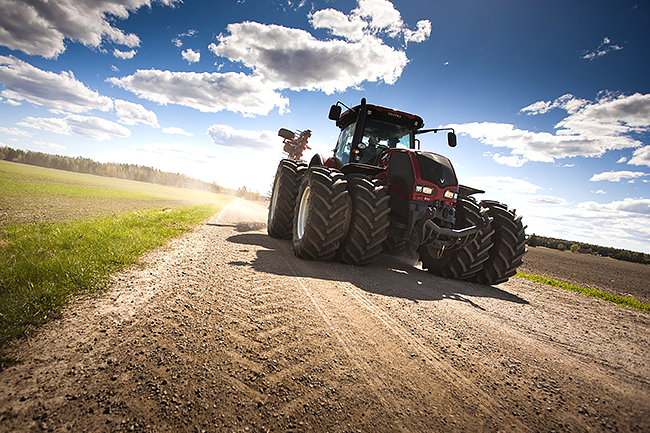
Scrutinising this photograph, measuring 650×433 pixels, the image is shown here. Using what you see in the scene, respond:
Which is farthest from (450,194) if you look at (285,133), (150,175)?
(150,175)

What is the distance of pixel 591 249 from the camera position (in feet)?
66.8

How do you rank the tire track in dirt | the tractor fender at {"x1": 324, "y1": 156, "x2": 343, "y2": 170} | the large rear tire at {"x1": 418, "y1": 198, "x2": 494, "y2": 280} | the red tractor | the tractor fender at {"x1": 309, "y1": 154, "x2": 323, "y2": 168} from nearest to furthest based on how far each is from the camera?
1. the tire track in dirt
2. the red tractor
3. the large rear tire at {"x1": 418, "y1": 198, "x2": 494, "y2": 280}
4. the tractor fender at {"x1": 324, "y1": 156, "x2": 343, "y2": 170}
5. the tractor fender at {"x1": 309, "y1": 154, "x2": 323, "y2": 168}

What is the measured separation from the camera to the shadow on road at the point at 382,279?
353 centimetres

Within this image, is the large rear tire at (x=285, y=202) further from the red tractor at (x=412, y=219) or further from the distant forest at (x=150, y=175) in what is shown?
the distant forest at (x=150, y=175)

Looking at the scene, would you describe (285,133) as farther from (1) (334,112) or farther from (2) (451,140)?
(2) (451,140)

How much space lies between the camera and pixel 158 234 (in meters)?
5.48

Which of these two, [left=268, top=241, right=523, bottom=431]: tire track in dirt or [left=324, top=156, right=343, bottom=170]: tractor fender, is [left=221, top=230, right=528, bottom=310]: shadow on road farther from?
[left=324, top=156, right=343, bottom=170]: tractor fender

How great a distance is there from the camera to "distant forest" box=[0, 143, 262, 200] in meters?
58.8

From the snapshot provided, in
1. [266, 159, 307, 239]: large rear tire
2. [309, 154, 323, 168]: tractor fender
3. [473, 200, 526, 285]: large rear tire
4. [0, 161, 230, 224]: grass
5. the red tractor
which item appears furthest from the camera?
[0, 161, 230, 224]: grass

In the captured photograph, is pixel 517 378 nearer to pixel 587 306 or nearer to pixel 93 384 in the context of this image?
pixel 93 384

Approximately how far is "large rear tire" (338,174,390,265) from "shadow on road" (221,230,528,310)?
0.94 feet

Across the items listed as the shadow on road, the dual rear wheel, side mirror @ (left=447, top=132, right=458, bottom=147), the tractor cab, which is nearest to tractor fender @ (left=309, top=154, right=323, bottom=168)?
the tractor cab

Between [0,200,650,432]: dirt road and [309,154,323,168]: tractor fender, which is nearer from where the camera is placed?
[0,200,650,432]: dirt road

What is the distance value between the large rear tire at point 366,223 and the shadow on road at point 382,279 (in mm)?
286
